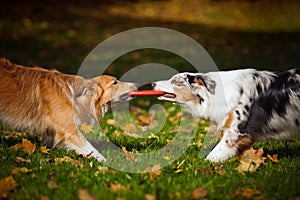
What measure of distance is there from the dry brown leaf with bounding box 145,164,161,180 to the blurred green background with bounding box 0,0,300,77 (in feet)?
26.7

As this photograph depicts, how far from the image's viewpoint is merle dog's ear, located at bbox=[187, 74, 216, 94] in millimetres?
5551

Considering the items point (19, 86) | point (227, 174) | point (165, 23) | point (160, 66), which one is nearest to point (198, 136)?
point (227, 174)

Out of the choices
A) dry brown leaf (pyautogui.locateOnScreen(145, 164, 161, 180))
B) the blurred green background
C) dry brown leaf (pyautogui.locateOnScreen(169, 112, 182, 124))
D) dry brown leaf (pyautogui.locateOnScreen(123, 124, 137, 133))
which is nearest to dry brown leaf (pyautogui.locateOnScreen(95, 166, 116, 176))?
dry brown leaf (pyautogui.locateOnScreen(145, 164, 161, 180))

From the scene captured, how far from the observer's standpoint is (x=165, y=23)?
2131 centimetres

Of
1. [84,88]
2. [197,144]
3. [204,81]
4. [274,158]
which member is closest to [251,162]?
[274,158]

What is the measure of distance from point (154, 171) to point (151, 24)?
16.8m

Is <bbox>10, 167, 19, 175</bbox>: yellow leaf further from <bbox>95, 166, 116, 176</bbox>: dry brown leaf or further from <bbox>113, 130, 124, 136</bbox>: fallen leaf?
<bbox>113, 130, 124, 136</bbox>: fallen leaf

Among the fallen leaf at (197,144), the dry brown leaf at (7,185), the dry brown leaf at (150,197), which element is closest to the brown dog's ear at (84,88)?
the fallen leaf at (197,144)

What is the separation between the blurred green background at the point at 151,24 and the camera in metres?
15.2

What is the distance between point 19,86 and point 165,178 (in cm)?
230

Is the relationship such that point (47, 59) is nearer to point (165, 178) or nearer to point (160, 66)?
point (160, 66)

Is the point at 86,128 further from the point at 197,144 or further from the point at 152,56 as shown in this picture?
the point at 152,56

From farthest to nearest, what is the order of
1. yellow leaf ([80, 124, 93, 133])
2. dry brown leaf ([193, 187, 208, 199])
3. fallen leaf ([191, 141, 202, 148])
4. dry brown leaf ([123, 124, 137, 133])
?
dry brown leaf ([123, 124, 137, 133]), yellow leaf ([80, 124, 93, 133]), fallen leaf ([191, 141, 202, 148]), dry brown leaf ([193, 187, 208, 199])

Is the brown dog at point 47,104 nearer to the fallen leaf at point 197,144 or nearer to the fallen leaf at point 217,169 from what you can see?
the fallen leaf at point 217,169
